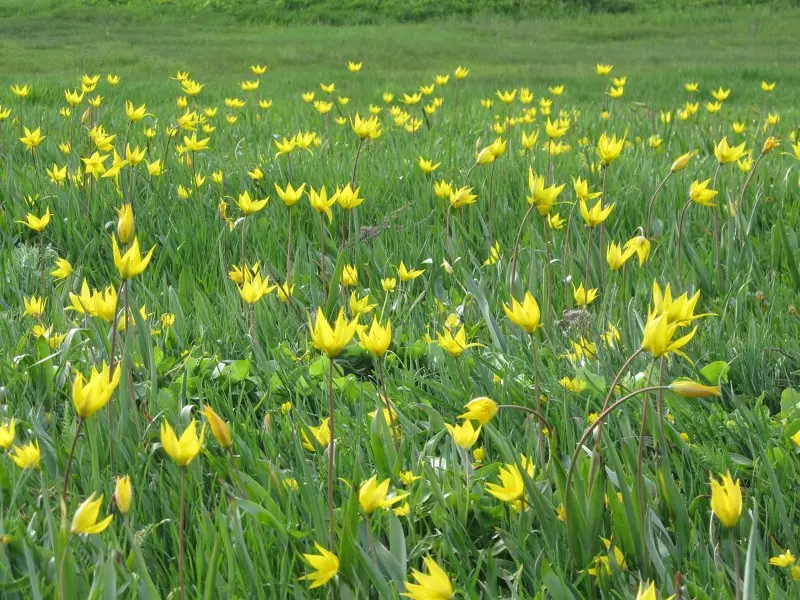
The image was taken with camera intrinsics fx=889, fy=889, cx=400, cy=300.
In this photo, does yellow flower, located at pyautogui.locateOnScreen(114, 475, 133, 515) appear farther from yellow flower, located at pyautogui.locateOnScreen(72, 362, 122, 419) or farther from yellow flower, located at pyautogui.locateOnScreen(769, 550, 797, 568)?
yellow flower, located at pyautogui.locateOnScreen(769, 550, 797, 568)

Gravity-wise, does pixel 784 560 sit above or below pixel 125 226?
below

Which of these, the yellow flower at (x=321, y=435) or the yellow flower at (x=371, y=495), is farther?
the yellow flower at (x=321, y=435)

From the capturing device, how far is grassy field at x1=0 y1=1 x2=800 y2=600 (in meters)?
1.26

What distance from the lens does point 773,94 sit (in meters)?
9.62

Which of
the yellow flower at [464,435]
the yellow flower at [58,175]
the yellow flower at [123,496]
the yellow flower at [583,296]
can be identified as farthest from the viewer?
the yellow flower at [58,175]

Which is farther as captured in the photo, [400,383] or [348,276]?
[348,276]

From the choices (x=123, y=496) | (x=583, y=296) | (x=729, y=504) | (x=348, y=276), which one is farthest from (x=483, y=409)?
(x=348, y=276)

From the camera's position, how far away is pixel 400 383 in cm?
192

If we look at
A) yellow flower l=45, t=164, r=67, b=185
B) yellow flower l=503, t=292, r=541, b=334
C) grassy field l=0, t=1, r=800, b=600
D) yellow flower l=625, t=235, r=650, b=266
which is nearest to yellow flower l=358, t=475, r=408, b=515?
grassy field l=0, t=1, r=800, b=600

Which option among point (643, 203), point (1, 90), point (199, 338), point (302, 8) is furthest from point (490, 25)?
point (199, 338)

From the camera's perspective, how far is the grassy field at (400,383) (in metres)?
1.26

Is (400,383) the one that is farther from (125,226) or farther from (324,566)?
(324,566)

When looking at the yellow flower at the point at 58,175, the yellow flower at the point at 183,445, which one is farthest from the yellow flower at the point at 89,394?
the yellow flower at the point at 58,175

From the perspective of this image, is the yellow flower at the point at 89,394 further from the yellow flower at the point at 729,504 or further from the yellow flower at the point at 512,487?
the yellow flower at the point at 729,504
